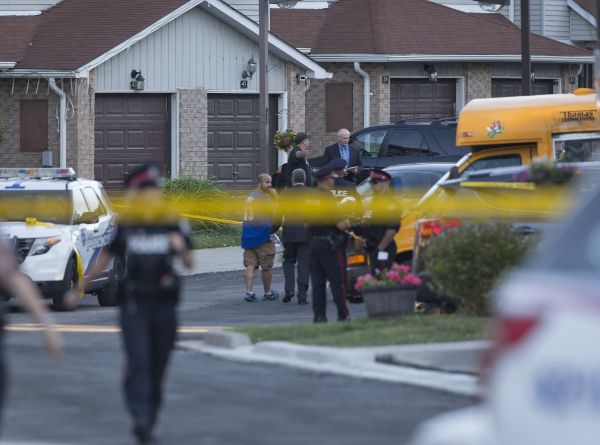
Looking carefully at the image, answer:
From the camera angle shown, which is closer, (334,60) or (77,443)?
(77,443)

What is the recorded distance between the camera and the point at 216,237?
29625 millimetres

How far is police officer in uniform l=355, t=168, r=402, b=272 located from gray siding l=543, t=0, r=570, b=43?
26.4 metres

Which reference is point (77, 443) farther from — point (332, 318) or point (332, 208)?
point (332, 318)

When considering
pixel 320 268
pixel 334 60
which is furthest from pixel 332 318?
pixel 334 60

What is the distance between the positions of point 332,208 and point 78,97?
17213 mm


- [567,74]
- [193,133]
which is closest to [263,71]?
[193,133]

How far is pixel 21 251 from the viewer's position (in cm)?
1878

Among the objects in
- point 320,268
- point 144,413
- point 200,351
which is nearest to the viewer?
point 144,413

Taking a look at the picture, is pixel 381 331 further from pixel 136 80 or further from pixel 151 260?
pixel 136 80

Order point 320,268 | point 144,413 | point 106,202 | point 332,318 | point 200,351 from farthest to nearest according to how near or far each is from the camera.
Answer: point 106,202, point 332,318, point 320,268, point 200,351, point 144,413

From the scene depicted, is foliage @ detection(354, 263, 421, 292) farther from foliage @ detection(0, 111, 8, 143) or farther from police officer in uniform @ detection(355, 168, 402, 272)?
foliage @ detection(0, 111, 8, 143)

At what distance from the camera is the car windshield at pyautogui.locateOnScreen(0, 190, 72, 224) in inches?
770

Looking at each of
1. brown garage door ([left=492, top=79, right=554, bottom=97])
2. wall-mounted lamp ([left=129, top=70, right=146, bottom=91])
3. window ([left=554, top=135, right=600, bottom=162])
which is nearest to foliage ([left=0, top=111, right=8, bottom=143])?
wall-mounted lamp ([left=129, top=70, right=146, bottom=91])

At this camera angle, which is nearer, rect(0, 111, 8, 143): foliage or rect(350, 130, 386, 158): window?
rect(350, 130, 386, 158): window
